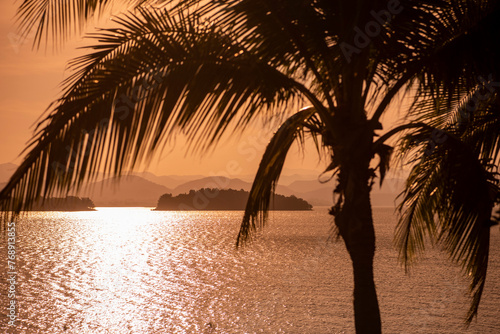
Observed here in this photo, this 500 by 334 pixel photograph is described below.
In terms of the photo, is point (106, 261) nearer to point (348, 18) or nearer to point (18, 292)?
point (18, 292)

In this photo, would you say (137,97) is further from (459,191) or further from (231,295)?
(231,295)

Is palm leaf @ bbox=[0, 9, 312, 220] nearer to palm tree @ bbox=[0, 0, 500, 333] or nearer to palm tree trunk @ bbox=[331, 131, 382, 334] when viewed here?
palm tree @ bbox=[0, 0, 500, 333]

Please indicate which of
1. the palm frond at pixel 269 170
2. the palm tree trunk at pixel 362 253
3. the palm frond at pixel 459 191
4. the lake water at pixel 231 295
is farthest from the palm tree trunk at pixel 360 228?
the lake water at pixel 231 295

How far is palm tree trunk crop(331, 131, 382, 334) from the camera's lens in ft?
18.7

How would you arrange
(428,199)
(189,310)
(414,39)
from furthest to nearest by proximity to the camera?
(189,310), (428,199), (414,39)

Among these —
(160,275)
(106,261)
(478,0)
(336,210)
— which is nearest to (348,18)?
(478,0)

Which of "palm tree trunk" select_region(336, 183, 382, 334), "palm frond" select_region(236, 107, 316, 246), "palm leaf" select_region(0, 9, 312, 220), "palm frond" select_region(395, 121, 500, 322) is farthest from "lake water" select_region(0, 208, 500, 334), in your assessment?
"palm leaf" select_region(0, 9, 312, 220)

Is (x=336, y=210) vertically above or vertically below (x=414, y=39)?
below

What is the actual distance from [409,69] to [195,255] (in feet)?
230

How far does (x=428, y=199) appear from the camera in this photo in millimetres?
7867

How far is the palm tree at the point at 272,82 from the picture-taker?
12.9 ft

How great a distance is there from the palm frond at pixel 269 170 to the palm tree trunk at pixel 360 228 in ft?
3.02

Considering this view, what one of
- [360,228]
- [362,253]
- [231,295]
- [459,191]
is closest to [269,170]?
[360,228]

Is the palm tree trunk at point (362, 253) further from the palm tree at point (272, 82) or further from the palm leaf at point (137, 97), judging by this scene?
the palm leaf at point (137, 97)
